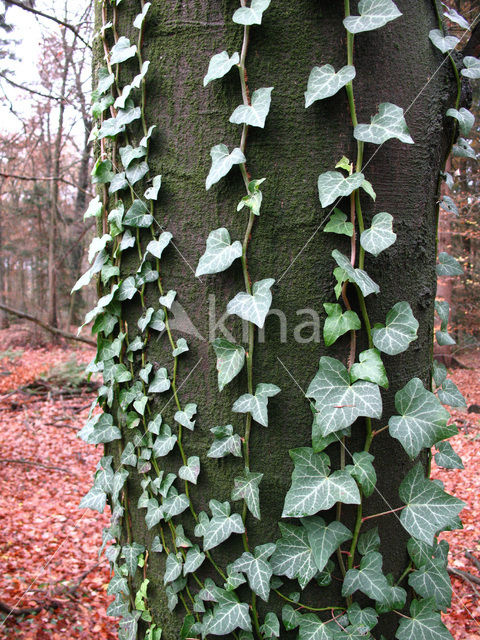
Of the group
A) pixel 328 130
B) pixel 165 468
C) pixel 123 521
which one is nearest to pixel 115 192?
pixel 328 130

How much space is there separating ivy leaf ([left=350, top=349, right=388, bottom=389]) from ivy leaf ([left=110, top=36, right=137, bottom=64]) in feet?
3.32

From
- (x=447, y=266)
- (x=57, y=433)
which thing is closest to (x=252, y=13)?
(x=447, y=266)

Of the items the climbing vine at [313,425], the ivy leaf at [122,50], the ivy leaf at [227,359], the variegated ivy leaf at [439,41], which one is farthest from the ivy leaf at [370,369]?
the ivy leaf at [122,50]

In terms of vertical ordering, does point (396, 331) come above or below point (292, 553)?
above

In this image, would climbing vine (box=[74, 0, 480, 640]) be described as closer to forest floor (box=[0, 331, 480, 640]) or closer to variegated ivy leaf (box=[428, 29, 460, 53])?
variegated ivy leaf (box=[428, 29, 460, 53])

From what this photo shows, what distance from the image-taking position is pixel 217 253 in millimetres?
1086

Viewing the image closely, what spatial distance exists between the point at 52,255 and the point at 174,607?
12767mm

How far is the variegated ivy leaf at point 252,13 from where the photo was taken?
1008 millimetres

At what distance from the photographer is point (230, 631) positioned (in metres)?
1.08

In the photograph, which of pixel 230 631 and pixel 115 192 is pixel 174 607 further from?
pixel 115 192

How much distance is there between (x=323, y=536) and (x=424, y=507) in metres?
0.25

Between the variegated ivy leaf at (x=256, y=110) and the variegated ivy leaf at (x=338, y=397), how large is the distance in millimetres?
563

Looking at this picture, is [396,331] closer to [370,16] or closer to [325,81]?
[325,81]

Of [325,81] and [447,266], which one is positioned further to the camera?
[447,266]
